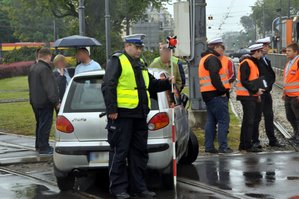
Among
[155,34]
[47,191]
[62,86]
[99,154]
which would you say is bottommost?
[47,191]

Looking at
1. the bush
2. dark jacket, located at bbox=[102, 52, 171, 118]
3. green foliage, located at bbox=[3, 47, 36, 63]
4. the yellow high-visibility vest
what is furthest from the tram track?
green foliage, located at bbox=[3, 47, 36, 63]

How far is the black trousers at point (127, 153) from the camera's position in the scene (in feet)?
20.4

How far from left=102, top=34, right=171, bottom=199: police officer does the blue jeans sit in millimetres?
2924

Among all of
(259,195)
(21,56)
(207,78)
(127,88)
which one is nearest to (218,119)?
(207,78)

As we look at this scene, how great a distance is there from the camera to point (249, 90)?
374 inches

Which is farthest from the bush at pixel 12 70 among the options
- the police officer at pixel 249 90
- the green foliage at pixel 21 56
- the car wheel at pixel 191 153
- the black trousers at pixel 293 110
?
the car wheel at pixel 191 153

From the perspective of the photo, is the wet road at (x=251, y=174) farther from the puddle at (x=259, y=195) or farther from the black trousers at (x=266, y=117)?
the black trousers at (x=266, y=117)

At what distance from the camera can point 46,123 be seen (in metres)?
9.54

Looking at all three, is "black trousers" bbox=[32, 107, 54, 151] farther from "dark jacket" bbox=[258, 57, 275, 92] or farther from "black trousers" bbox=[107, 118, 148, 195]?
"dark jacket" bbox=[258, 57, 275, 92]

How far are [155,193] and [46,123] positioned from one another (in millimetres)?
3485

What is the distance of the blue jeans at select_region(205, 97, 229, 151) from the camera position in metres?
9.21

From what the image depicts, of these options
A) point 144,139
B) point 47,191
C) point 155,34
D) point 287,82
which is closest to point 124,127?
point 144,139

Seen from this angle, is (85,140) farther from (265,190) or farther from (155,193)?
(265,190)

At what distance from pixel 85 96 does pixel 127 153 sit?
3.59 ft
